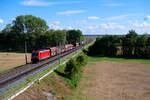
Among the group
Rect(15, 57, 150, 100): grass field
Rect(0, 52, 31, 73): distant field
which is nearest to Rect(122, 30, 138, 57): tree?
Rect(15, 57, 150, 100): grass field

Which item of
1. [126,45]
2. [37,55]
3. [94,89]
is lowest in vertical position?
[94,89]

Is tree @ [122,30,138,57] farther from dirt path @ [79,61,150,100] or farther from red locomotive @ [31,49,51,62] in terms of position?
red locomotive @ [31,49,51,62]

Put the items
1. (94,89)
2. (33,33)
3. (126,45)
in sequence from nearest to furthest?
(94,89) → (126,45) → (33,33)

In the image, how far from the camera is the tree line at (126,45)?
7231 centimetres

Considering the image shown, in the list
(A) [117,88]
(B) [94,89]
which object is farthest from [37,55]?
(A) [117,88]

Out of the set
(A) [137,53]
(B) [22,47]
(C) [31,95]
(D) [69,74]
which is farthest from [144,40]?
(B) [22,47]

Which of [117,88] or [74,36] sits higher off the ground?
[74,36]

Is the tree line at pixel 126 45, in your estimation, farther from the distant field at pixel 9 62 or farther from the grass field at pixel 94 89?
the grass field at pixel 94 89

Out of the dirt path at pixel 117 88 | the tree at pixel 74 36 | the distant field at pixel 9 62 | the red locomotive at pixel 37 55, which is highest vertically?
the tree at pixel 74 36

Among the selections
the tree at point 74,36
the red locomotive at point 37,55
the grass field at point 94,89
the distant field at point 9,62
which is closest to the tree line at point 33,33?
the tree at point 74,36

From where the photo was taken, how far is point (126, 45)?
77.0m

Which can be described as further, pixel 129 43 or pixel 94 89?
pixel 129 43

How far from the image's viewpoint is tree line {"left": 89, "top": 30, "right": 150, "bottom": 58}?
237 feet

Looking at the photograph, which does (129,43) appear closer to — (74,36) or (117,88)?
(117,88)
